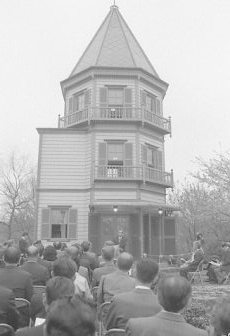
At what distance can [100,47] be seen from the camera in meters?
26.4

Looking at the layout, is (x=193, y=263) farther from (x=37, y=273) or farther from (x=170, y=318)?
(x=170, y=318)

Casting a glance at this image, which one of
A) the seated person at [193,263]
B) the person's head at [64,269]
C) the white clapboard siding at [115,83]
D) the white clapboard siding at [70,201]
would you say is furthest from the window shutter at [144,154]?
the person's head at [64,269]

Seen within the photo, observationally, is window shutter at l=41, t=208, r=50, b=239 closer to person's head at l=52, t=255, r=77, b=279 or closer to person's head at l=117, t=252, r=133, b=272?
person's head at l=117, t=252, r=133, b=272

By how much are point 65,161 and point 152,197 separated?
5691 mm

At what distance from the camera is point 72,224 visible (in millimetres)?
22594

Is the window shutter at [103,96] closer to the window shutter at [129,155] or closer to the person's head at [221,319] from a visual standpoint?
the window shutter at [129,155]

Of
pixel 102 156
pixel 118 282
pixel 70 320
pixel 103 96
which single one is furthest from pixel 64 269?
pixel 103 96

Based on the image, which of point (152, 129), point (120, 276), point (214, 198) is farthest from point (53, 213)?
point (120, 276)

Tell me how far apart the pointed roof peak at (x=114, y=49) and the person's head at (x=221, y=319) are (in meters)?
23.1

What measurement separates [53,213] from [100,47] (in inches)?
460

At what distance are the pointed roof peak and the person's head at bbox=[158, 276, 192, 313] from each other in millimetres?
22595

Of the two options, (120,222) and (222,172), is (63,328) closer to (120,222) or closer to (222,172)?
(120,222)

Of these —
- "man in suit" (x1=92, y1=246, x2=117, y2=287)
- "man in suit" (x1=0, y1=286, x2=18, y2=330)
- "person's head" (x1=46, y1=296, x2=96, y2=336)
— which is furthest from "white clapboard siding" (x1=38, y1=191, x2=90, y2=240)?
"person's head" (x1=46, y1=296, x2=96, y2=336)

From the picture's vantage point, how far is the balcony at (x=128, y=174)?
73.9 feet
